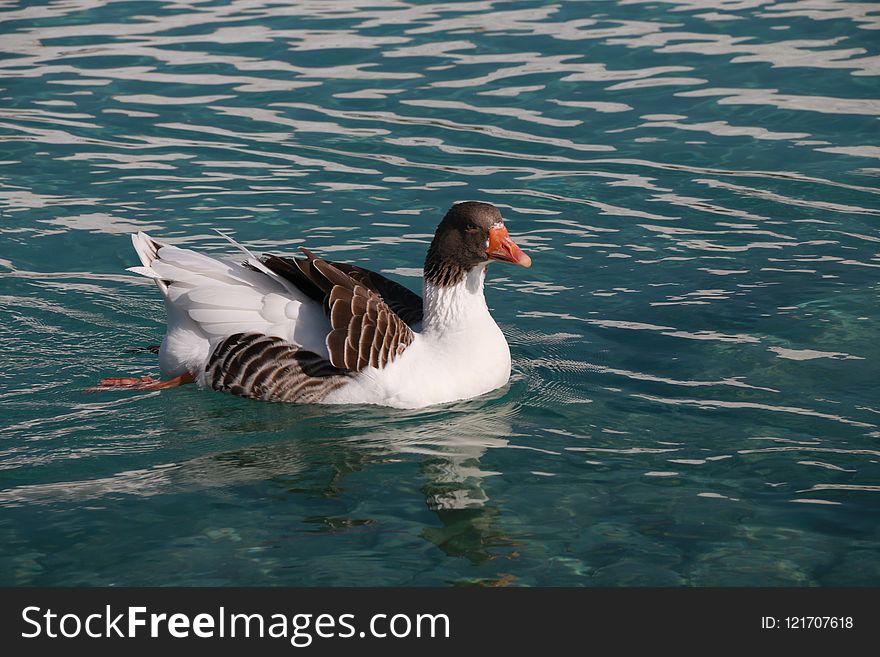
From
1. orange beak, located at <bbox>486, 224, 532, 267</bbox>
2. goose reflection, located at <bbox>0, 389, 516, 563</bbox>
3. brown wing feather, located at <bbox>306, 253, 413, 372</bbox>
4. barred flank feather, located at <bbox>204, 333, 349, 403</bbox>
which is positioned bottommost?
goose reflection, located at <bbox>0, 389, 516, 563</bbox>

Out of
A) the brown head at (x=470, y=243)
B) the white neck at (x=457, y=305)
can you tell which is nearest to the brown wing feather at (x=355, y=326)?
the white neck at (x=457, y=305)

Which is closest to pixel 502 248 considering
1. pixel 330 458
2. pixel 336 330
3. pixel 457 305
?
pixel 457 305

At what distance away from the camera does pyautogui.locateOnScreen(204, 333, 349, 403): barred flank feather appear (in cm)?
965

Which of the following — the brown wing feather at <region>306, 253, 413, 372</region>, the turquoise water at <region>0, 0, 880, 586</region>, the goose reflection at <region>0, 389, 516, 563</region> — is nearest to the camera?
the turquoise water at <region>0, 0, 880, 586</region>

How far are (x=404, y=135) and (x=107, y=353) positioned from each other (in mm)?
6538

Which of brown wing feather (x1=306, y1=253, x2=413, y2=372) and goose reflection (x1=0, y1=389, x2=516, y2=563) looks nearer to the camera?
goose reflection (x1=0, y1=389, x2=516, y2=563)

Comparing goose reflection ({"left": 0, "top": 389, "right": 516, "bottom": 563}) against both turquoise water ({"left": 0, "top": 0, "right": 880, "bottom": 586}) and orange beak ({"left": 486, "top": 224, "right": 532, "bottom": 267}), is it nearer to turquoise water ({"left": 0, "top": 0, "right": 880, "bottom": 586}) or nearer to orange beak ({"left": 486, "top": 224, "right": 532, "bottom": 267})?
turquoise water ({"left": 0, "top": 0, "right": 880, "bottom": 586})

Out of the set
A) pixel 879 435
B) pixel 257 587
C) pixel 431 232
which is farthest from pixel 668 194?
pixel 257 587

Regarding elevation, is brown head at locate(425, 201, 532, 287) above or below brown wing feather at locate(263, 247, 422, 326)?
above

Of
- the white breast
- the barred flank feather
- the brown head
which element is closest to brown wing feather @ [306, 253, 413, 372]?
the white breast

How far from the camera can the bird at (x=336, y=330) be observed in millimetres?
9586

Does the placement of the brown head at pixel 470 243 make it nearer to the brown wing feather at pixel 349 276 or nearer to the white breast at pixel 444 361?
the white breast at pixel 444 361

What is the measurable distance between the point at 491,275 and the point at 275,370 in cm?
379

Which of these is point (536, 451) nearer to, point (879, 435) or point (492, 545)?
point (492, 545)
